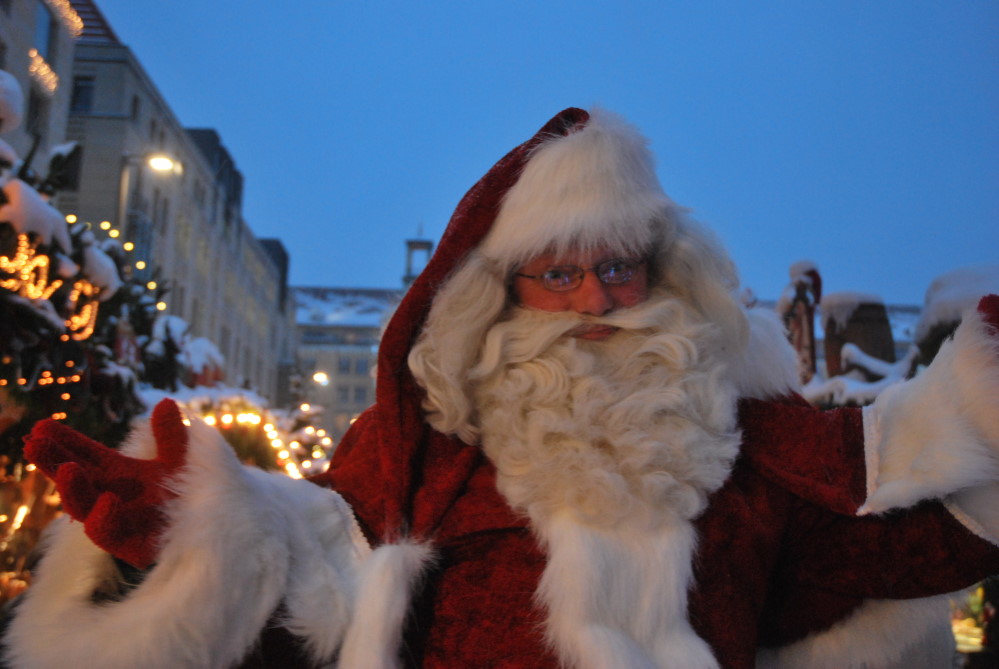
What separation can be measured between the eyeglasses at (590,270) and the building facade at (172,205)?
6.65 m

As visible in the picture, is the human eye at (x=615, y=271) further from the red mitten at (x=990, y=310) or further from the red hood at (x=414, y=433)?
the red mitten at (x=990, y=310)

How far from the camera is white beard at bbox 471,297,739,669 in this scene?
5.68 feet

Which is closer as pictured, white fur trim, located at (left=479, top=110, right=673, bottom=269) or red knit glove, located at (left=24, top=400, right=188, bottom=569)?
red knit glove, located at (left=24, top=400, right=188, bottom=569)

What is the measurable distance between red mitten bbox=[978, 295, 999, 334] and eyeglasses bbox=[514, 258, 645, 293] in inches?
30.2

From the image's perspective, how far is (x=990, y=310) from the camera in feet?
5.75

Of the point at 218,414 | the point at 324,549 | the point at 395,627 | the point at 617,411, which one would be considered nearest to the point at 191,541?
the point at 324,549

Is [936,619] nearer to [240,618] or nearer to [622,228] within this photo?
[622,228]

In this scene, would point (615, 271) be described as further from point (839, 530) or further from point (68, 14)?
point (68, 14)

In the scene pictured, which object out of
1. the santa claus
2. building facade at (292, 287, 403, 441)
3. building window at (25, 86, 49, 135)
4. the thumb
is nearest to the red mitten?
the santa claus

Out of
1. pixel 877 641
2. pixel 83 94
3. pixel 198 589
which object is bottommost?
pixel 877 641

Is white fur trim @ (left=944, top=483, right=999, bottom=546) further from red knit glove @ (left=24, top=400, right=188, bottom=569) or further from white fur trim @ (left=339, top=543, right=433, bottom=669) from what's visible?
red knit glove @ (left=24, top=400, right=188, bottom=569)

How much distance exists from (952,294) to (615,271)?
239 centimetres

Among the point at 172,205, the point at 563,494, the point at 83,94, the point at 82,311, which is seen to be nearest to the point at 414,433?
the point at 563,494

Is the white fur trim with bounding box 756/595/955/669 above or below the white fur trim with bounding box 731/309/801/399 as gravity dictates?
below
